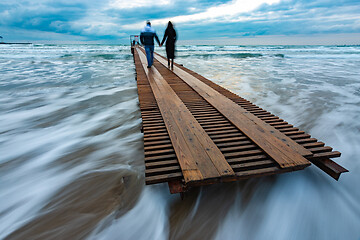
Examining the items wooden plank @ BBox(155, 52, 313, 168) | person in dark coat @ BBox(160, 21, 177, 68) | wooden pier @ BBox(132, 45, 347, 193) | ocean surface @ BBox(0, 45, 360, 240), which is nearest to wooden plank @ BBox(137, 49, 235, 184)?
wooden pier @ BBox(132, 45, 347, 193)

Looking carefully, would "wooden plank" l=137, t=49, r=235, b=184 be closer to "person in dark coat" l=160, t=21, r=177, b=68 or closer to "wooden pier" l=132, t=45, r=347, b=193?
"wooden pier" l=132, t=45, r=347, b=193

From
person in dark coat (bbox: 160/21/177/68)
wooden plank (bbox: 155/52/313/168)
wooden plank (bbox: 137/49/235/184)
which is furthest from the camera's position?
person in dark coat (bbox: 160/21/177/68)

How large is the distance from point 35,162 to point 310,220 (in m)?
3.70

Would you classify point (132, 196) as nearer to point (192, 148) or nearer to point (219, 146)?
point (192, 148)

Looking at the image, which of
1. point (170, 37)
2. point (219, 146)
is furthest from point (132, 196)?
point (170, 37)

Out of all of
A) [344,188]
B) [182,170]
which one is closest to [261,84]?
[344,188]

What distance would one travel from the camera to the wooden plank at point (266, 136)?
194 cm

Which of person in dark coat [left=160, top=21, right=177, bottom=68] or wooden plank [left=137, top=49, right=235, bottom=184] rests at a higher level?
person in dark coat [left=160, top=21, right=177, bottom=68]

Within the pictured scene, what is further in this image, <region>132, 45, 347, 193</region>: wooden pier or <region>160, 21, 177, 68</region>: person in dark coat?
<region>160, 21, 177, 68</region>: person in dark coat

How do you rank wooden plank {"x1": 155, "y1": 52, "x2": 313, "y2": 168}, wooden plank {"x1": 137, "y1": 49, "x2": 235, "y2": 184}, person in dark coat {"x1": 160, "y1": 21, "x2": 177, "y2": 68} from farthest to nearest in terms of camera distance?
person in dark coat {"x1": 160, "y1": 21, "x2": 177, "y2": 68}, wooden plank {"x1": 155, "y1": 52, "x2": 313, "y2": 168}, wooden plank {"x1": 137, "y1": 49, "x2": 235, "y2": 184}

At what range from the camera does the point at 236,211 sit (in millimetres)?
1913

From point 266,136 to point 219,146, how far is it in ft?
2.29

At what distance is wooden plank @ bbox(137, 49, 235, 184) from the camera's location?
173 centimetres

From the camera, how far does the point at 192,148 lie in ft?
6.98
